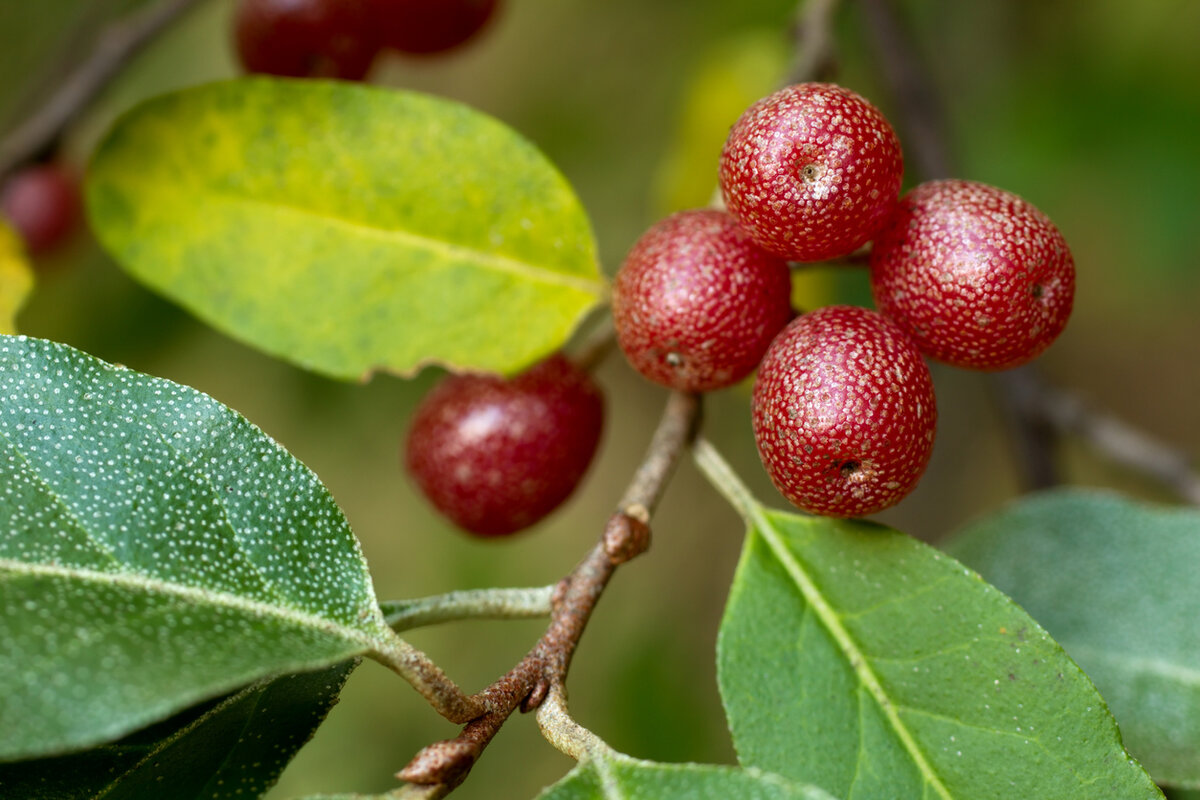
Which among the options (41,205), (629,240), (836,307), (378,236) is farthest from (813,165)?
(629,240)

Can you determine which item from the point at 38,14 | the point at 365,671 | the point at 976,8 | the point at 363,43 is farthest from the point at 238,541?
the point at 976,8

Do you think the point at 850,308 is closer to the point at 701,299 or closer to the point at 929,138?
the point at 701,299

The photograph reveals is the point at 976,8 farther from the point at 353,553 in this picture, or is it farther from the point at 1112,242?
the point at 353,553

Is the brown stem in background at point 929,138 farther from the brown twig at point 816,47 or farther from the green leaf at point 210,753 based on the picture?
the green leaf at point 210,753

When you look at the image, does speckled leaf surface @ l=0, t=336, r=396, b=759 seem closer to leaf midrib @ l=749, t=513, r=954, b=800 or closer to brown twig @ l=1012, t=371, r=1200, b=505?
leaf midrib @ l=749, t=513, r=954, b=800

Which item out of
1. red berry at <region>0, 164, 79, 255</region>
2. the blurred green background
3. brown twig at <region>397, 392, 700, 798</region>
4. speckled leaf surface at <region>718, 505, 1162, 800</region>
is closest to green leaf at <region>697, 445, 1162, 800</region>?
speckled leaf surface at <region>718, 505, 1162, 800</region>
